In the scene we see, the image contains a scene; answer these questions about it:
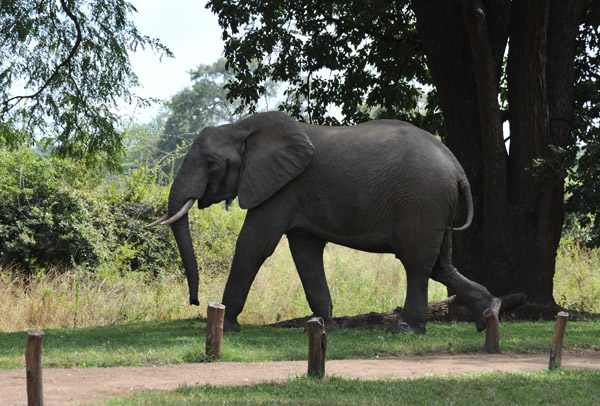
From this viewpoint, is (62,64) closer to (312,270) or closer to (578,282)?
(312,270)

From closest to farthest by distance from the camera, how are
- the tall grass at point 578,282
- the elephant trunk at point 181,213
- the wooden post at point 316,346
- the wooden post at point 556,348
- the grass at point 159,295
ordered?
1. the wooden post at point 316,346
2. the wooden post at point 556,348
3. the elephant trunk at point 181,213
4. the grass at point 159,295
5. the tall grass at point 578,282

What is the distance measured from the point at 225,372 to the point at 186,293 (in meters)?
9.95

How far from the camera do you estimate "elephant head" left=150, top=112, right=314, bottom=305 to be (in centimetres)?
1124

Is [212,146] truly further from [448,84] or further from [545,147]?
Result: [545,147]

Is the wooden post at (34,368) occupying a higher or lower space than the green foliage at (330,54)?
lower

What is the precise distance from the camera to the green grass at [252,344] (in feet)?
28.9

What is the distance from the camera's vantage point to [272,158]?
37.4 feet

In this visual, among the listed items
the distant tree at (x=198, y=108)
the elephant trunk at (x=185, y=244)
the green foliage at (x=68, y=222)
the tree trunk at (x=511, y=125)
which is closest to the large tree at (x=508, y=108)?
the tree trunk at (x=511, y=125)

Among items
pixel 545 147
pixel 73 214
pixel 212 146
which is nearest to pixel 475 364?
pixel 212 146

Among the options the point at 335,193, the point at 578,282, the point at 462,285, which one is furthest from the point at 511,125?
the point at 578,282

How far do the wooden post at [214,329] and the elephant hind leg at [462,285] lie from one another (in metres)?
4.21

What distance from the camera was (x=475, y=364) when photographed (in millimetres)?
8680

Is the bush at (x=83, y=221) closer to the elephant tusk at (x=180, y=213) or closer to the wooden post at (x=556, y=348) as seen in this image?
the elephant tusk at (x=180, y=213)

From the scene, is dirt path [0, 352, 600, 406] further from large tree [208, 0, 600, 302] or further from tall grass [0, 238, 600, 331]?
tall grass [0, 238, 600, 331]
